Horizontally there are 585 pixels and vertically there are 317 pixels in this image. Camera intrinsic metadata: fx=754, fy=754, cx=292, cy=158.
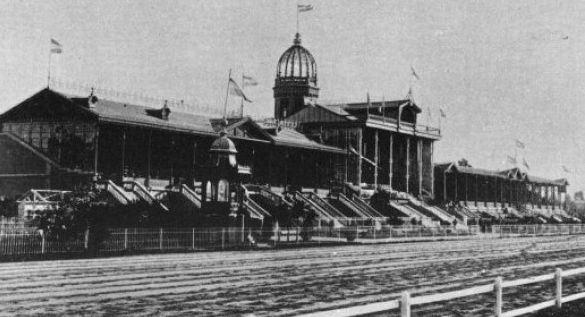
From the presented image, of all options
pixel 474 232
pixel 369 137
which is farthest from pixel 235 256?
pixel 369 137

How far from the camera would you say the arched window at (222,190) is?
41594 mm

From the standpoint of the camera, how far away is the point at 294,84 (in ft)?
283

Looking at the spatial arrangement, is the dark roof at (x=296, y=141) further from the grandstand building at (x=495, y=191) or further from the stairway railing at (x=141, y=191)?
the grandstand building at (x=495, y=191)

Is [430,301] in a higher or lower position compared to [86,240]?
lower

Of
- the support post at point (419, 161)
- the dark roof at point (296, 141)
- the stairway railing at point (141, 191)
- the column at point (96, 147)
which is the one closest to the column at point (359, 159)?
the dark roof at point (296, 141)

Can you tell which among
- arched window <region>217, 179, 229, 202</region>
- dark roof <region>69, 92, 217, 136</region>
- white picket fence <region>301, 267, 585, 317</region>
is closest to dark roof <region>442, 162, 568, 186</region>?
dark roof <region>69, 92, 217, 136</region>

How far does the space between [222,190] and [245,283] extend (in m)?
21.9

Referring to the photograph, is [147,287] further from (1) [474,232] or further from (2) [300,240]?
(1) [474,232]

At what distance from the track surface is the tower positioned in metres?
54.6

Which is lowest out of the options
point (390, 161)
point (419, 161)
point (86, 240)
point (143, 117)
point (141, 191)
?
point (86, 240)

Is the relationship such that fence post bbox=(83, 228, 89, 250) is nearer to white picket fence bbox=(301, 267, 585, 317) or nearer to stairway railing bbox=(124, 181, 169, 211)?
stairway railing bbox=(124, 181, 169, 211)

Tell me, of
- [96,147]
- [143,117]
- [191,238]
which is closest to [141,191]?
[96,147]

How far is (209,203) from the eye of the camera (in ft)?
136

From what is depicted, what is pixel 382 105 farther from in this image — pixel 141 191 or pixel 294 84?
pixel 141 191
